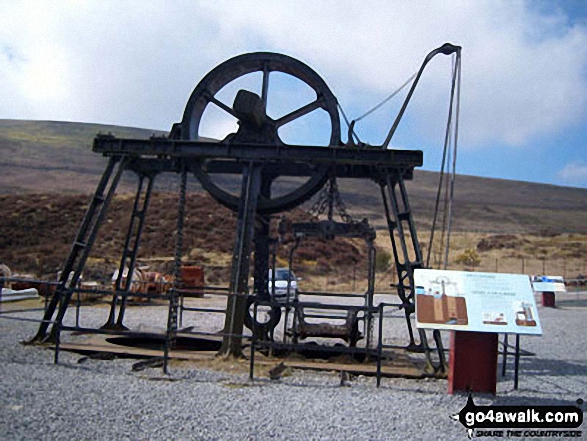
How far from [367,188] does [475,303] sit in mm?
81064

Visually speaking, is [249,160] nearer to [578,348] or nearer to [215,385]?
[215,385]

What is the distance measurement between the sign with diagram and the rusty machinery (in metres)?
1.34

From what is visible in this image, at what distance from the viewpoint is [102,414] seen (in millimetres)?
5145

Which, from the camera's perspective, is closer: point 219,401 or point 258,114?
point 219,401

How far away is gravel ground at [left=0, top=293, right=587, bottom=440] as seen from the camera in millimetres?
4824

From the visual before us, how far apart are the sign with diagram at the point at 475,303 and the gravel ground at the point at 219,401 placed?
76 centimetres

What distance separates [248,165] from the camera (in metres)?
8.72

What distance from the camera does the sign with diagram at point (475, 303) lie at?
243 inches

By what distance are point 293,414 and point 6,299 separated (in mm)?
11374

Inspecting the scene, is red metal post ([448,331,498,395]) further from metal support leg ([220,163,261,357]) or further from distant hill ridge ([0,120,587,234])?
distant hill ridge ([0,120,587,234])

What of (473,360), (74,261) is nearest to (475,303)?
(473,360)

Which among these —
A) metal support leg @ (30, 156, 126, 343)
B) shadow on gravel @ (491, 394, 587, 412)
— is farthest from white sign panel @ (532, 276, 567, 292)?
metal support leg @ (30, 156, 126, 343)

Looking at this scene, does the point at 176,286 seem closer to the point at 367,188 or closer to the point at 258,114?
the point at 258,114

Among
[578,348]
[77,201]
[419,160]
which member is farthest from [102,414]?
[77,201]
